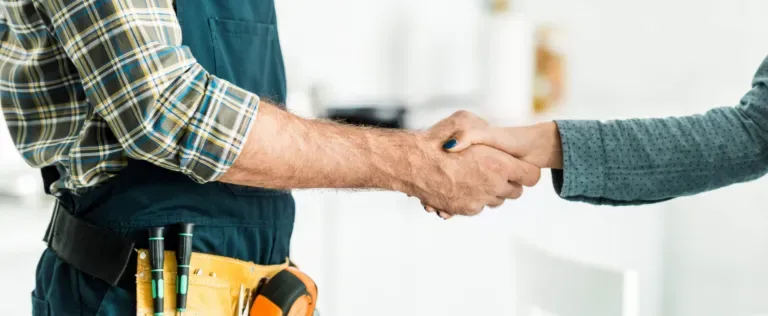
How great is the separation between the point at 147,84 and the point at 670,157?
73 centimetres

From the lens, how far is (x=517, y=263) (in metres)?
1.37

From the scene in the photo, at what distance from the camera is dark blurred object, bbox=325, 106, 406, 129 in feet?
6.38

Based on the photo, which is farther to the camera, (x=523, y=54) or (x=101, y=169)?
(x=523, y=54)

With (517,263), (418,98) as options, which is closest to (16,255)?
(517,263)

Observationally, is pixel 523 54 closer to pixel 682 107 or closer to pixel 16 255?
pixel 682 107

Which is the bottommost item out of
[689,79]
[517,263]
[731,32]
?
[517,263]

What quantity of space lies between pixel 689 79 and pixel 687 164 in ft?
3.01

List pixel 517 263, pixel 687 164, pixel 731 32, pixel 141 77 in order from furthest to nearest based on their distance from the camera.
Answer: pixel 731 32
pixel 517 263
pixel 687 164
pixel 141 77

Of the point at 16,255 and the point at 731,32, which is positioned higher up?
the point at 731,32

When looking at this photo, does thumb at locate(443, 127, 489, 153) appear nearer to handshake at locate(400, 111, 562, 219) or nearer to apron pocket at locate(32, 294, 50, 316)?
handshake at locate(400, 111, 562, 219)

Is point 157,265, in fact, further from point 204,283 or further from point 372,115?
point 372,115

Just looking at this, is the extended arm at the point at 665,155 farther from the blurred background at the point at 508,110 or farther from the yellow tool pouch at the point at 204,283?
the blurred background at the point at 508,110

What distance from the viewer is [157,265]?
0.76 m

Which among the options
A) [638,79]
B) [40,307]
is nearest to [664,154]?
[40,307]
